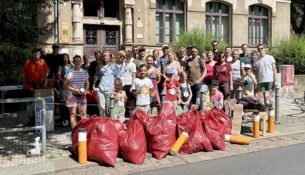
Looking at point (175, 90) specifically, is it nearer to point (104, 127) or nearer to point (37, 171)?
point (104, 127)

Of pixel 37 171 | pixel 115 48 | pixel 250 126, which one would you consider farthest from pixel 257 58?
pixel 115 48

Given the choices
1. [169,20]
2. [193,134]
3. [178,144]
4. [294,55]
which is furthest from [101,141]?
[294,55]

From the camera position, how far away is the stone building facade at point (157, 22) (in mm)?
18141

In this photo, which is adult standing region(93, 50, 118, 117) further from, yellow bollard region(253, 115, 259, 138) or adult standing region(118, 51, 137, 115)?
yellow bollard region(253, 115, 259, 138)

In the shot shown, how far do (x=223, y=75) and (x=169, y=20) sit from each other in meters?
11.3

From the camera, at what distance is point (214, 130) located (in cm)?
886

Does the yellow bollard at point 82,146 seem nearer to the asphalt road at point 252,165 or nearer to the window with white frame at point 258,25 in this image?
the asphalt road at point 252,165

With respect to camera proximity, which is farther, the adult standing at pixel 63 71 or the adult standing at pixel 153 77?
the adult standing at pixel 63 71

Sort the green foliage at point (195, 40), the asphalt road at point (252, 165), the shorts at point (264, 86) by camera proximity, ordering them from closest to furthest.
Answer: the asphalt road at point (252, 165)
the shorts at point (264, 86)
the green foliage at point (195, 40)

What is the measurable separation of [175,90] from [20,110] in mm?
5400

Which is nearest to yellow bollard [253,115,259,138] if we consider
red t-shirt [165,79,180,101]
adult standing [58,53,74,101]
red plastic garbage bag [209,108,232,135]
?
red plastic garbage bag [209,108,232,135]

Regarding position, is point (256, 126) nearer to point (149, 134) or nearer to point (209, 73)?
point (209, 73)

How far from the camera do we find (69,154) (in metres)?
8.24

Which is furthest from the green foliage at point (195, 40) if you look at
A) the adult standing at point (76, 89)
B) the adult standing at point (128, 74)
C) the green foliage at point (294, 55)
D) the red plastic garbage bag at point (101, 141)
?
the red plastic garbage bag at point (101, 141)
